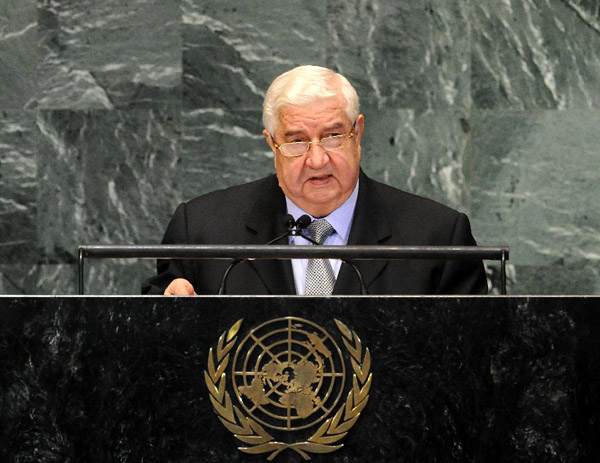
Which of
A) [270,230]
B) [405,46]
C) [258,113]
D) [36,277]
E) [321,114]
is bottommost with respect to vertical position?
[36,277]

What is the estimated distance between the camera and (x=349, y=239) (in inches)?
153

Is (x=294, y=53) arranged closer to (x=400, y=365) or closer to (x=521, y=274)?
(x=521, y=274)

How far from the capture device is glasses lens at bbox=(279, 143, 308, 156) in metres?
3.91

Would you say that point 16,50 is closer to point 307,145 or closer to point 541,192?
point 307,145

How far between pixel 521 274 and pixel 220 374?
2999 mm

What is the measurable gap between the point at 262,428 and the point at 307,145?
1.33 metres

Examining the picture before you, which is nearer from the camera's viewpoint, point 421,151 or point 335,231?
point 335,231

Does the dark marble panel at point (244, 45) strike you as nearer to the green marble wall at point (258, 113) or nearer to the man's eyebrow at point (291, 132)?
the green marble wall at point (258, 113)

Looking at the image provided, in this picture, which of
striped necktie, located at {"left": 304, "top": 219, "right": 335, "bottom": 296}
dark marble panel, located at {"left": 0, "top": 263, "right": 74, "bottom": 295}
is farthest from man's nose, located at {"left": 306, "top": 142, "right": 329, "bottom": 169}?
dark marble panel, located at {"left": 0, "top": 263, "right": 74, "bottom": 295}

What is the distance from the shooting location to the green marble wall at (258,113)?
217 inches

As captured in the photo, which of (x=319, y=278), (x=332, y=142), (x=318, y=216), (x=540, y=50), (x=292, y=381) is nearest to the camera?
(x=292, y=381)

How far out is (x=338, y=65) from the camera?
5.53 meters

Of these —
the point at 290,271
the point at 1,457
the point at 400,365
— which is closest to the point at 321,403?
the point at 400,365

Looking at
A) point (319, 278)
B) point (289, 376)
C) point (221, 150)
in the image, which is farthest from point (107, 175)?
point (289, 376)
